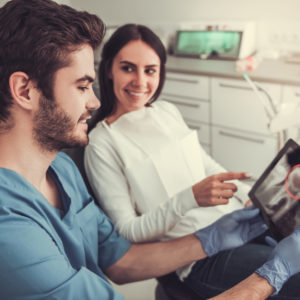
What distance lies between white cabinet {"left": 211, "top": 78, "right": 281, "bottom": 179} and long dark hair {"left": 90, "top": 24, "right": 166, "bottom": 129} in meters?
1.09

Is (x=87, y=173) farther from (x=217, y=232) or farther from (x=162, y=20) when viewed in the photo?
(x=162, y=20)

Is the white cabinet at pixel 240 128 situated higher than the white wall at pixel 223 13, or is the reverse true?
the white wall at pixel 223 13

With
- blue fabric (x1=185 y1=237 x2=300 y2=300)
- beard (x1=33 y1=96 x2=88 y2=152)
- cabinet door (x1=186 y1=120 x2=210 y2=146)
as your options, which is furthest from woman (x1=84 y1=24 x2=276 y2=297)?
cabinet door (x1=186 y1=120 x2=210 y2=146)

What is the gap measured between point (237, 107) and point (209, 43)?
2.14 feet

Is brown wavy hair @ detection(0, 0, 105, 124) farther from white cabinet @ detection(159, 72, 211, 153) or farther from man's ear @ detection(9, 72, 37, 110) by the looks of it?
white cabinet @ detection(159, 72, 211, 153)

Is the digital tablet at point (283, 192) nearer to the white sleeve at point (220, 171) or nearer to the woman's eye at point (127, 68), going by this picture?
the white sleeve at point (220, 171)

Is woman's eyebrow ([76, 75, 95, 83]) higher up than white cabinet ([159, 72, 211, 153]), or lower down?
higher up

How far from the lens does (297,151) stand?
942mm

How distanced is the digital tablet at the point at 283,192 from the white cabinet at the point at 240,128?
4.30 feet

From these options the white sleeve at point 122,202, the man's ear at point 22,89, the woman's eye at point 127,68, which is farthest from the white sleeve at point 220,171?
the man's ear at point 22,89

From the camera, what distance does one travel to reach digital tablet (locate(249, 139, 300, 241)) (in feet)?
3.09

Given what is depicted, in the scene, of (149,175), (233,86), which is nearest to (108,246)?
(149,175)

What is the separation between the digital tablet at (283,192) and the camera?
0.94 meters

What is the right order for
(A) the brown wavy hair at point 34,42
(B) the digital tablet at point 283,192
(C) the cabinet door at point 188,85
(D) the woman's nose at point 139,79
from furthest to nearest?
(C) the cabinet door at point 188,85
(D) the woman's nose at point 139,79
(B) the digital tablet at point 283,192
(A) the brown wavy hair at point 34,42
